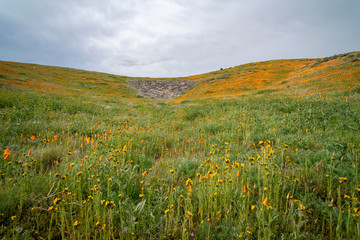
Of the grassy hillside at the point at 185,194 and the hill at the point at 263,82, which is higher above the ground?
the hill at the point at 263,82

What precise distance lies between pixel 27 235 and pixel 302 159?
4442mm

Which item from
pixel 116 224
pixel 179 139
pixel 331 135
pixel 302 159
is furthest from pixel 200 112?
pixel 116 224

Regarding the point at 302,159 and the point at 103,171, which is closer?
the point at 103,171

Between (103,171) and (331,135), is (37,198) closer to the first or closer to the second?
(103,171)

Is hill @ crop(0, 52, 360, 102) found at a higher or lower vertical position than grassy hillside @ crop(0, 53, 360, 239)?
higher

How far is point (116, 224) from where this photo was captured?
6.81ft

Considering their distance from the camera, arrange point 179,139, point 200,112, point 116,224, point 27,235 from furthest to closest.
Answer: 1. point 200,112
2. point 179,139
3. point 116,224
4. point 27,235

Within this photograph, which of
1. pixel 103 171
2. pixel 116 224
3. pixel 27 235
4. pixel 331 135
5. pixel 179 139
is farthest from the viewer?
pixel 179 139

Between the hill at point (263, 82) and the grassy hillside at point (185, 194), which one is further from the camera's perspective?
the hill at point (263, 82)

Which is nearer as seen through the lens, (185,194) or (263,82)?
(185,194)

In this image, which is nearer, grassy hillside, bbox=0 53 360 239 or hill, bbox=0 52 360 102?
grassy hillside, bbox=0 53 360 239

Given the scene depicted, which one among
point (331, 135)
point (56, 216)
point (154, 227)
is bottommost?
point (154, 227)

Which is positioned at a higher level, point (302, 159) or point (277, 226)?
point (302, 159)

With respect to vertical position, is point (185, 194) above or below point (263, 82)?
below
